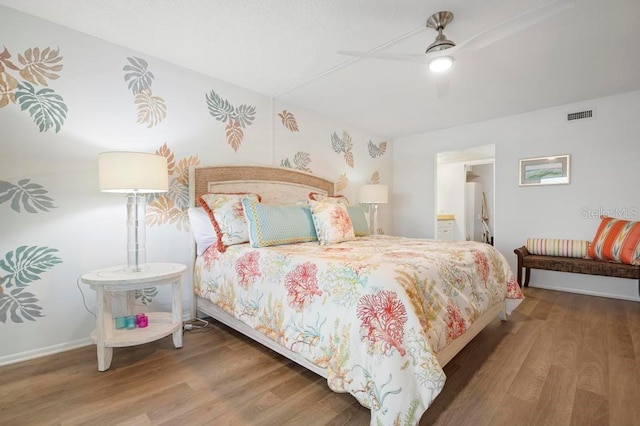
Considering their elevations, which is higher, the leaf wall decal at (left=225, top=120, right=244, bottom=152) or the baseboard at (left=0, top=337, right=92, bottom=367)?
the leaf wall decal at (left=225, top=120, right=244, bottom=152)

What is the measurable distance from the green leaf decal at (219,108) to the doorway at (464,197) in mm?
3394

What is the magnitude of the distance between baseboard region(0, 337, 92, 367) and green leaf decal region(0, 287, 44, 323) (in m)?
0.22

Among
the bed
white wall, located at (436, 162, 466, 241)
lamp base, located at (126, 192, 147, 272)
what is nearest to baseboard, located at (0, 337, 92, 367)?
lamp base, located at (126, 192, 147, 272)

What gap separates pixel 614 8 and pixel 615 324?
2523 millimetres

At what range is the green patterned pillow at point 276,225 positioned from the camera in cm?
239

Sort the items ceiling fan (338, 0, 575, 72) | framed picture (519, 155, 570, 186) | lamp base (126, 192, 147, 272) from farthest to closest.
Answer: framed picture (519, 155, 570, 186) → lamp base (126, 192, 147, 272) → ceiling fan (338, 0, 575, 72)

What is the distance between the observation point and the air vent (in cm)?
359

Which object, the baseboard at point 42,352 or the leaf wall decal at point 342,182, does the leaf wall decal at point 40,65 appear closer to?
the baseboard at point 42,352

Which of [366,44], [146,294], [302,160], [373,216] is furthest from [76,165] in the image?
[373,216]

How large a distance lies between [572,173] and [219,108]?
14.1 ft

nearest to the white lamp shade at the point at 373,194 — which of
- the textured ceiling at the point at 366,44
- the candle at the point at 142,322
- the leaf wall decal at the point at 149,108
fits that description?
the textured ceiling at the point at 366,44

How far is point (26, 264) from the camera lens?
6.66ft

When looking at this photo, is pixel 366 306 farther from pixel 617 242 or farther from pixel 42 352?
pixel 617 242

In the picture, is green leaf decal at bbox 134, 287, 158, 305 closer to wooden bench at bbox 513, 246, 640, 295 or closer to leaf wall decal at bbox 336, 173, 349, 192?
leaf wall decal at bbox 336, 173, 349, 192
